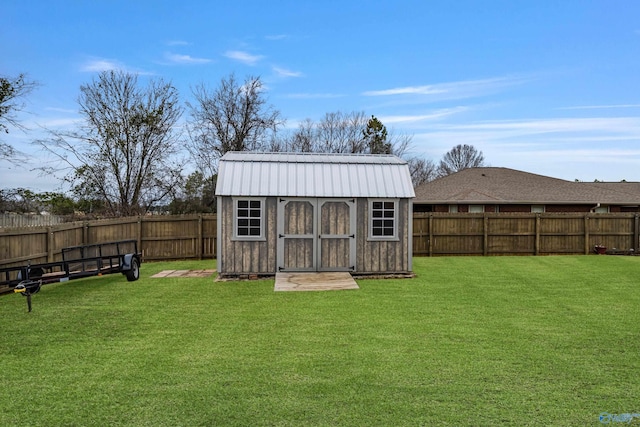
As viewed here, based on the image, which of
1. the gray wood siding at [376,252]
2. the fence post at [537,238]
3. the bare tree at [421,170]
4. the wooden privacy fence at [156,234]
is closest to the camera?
the gray wood siding at [376,252]

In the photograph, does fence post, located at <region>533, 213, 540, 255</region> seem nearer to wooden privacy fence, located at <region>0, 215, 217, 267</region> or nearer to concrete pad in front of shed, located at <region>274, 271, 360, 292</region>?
concrete pad in front of shed, located at <region>274, 271, 360, 292</region>

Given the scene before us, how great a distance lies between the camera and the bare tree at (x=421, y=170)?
44.0m

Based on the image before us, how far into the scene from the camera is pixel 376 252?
1258 cm

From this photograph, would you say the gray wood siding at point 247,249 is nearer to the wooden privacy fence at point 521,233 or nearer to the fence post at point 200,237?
the fence post at point 200,237

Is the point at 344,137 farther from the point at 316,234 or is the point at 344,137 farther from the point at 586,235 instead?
the point at 316,234

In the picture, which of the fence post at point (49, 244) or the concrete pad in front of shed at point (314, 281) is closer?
the concrete pad in front of shed at point (314, 281)

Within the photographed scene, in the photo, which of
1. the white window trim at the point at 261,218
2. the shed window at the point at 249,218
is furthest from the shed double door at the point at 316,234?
the shed window at the point at 249,218

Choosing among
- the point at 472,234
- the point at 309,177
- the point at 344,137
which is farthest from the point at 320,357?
the point at 344,137

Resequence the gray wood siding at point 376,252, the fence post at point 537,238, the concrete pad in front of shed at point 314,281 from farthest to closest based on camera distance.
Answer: the fence post at point 537,238, the gray wood siding at point 376,252, the concrete pad in front of shed at point 314,281

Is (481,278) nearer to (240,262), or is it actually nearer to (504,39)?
(240,262)

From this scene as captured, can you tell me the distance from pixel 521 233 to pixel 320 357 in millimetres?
14916

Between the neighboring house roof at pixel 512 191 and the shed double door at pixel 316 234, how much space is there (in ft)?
38.8

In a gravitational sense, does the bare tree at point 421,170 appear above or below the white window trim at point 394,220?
above

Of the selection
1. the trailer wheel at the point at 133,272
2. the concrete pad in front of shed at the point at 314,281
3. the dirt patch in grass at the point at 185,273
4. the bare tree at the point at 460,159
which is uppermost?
the bare tree at the point at 460,159
